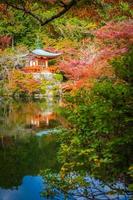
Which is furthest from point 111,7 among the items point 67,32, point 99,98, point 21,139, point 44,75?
point 67,32

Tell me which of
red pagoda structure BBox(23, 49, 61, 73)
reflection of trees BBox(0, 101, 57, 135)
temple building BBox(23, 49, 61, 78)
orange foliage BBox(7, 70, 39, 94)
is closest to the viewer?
reflection of trees BBox(0, 101, 57, 135)

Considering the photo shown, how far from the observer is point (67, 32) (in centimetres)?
3691

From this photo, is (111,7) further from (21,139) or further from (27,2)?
(21,139)

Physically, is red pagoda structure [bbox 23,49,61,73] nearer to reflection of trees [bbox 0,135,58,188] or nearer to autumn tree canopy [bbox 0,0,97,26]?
reflection of trees [bbox 0,135,58,188]

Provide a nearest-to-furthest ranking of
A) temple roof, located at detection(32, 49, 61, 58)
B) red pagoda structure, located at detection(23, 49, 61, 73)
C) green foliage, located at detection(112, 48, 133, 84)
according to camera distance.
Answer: green foliage, located at detection(112, 48, 133, 84) → red pagoda structure, located at detection(23, 49, 61, 73) → temple roof, located at detection(32, 49, 61, 58)

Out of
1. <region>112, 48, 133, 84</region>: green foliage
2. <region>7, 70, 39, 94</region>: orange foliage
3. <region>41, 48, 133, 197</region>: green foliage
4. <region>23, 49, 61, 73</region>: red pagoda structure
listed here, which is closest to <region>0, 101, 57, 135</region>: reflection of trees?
<region>7, 70, 39, 94</region>: orange foliage

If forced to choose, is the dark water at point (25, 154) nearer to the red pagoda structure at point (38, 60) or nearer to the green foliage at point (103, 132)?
the green foliage at point (103, 132)

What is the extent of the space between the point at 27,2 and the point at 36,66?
26.8 metres

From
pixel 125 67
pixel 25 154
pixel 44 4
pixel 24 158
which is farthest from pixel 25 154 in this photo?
pixel 125 67

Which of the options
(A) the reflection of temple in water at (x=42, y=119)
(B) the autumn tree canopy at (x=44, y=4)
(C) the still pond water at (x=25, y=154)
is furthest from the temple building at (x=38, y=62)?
(B) the autumn tree canopy at (x=44, y=4)

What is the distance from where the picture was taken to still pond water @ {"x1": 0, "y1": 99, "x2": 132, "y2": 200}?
8719mm

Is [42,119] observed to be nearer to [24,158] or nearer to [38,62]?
[24,158]

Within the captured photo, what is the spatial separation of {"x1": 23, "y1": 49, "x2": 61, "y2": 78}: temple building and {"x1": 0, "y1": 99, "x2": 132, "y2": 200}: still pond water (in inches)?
472

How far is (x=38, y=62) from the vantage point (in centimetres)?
3497
